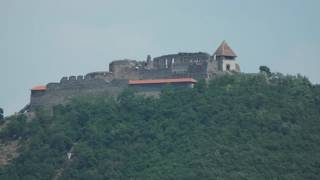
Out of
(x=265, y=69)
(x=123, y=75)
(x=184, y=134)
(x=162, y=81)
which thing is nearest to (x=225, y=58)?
(x=265, y=69)

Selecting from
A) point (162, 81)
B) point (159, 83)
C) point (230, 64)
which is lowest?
point (159, 83)

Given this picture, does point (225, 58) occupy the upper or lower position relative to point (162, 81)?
upper

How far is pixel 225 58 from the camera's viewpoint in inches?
3543

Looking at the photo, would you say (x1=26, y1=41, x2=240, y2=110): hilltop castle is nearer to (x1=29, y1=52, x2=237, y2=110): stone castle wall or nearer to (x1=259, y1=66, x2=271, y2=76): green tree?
(x1=29, y1=52, x2=237, y2=110): stone castle wall

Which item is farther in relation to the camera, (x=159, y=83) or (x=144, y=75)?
(x=144, y=75)

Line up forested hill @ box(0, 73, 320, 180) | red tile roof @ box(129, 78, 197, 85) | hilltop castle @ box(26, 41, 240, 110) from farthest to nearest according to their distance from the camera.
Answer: hilltop castle @ box(26, 41, 240, 110) < red tile roof @ box(129, 78, 197, 85) < forested hill @ box(0, 73, 320, 180)

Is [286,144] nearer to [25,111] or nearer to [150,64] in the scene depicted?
[150,64]

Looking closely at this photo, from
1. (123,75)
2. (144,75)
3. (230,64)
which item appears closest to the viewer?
(230,64)

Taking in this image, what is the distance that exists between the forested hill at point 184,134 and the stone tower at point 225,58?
6.94 feet

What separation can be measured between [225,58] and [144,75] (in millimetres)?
4816

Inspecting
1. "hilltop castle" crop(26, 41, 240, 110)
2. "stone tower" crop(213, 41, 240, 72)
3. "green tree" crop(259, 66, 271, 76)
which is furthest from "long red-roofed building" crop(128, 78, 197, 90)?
"green tree" crop(259, 66, 271, 76)

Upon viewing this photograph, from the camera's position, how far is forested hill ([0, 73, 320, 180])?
7969cm

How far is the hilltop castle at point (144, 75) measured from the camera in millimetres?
89250

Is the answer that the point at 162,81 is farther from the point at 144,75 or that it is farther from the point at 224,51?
the point at 224,51
